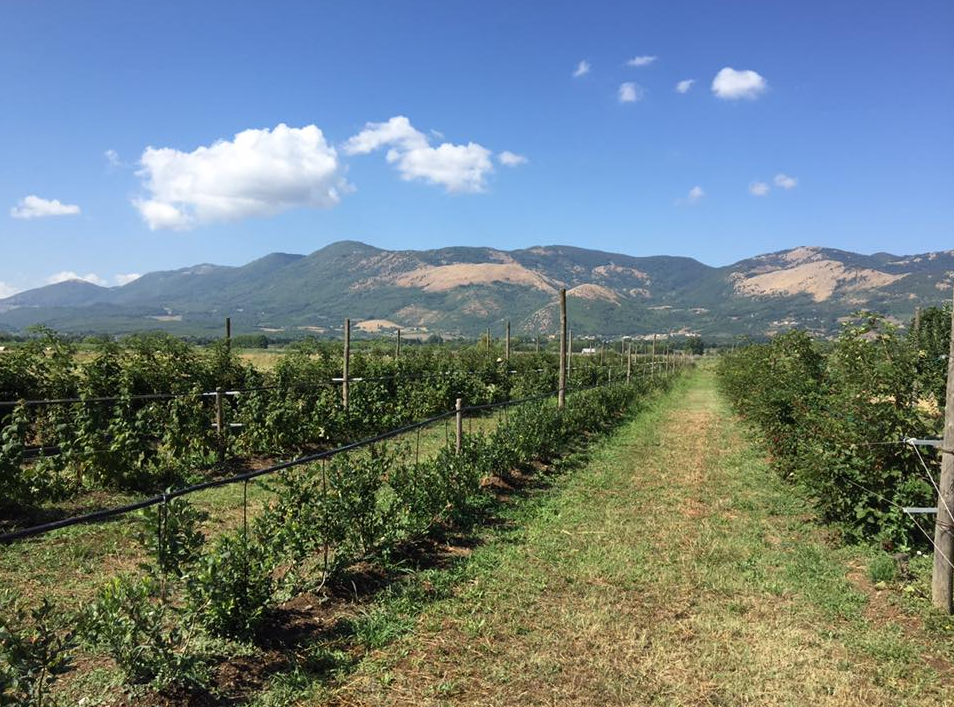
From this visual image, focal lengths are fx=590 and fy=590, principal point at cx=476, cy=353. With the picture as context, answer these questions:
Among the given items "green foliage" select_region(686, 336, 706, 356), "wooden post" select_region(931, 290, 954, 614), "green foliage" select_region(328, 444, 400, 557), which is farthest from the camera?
"green foliage" select_region(686, 336, 706, 356)

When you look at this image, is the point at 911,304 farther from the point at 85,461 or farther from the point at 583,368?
the point at 85,461

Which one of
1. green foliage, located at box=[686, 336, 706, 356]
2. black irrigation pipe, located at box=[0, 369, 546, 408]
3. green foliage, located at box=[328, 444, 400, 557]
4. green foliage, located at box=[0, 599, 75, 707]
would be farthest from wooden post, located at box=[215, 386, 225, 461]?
green foliage, located at box=[686, 336, 706, 356]

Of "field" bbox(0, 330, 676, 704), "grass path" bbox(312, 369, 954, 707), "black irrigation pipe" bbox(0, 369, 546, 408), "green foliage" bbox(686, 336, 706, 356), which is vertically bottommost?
"green foliage" bbox(686, 336, 706, 356)

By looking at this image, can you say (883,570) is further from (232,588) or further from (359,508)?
(232,588)

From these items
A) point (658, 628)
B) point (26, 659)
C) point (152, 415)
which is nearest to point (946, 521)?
point (658, 628)

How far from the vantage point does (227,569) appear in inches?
157

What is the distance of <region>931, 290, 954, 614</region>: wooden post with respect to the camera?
4.82 metres

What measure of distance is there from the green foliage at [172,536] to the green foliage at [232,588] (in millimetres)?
113

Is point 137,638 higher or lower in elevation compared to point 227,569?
lower

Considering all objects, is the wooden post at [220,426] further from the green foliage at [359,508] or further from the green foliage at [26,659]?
the green foliage at [26,659]

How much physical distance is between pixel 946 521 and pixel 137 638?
6.07 meters

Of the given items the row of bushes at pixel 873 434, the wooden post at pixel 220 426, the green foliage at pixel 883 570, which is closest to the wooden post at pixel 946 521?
the green foliage at pixel 883 570

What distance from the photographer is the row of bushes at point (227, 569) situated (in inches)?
121

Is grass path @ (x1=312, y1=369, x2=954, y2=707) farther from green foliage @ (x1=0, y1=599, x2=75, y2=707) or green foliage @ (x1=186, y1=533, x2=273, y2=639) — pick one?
green foliage @ (x1=0, y1=599, x2=75, y2=707)
